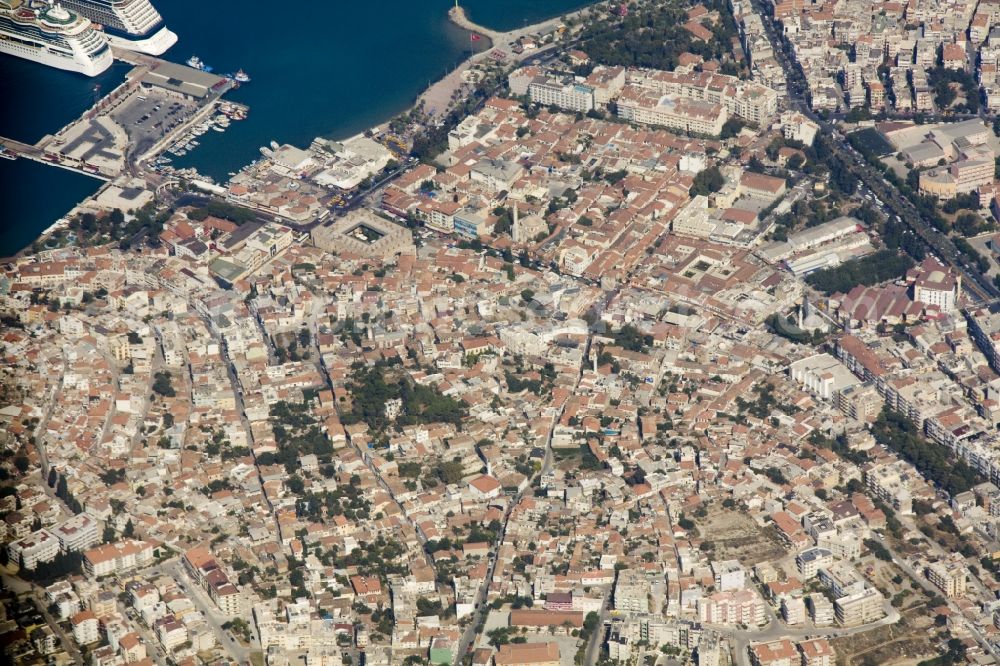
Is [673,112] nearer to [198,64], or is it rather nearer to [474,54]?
[474,54]

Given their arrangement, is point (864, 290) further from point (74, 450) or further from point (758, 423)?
point (74, 450)

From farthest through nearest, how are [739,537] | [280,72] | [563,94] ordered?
[280,72], [563,94], [739,537]

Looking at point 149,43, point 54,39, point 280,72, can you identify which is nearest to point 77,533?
point 280,72

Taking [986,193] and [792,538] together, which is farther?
[986,193]

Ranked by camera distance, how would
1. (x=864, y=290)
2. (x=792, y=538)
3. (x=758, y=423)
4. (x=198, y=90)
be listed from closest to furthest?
1. (x=792, y=538)
2. (x=758, y=423)
3. (x=864, y=290)
4. (x=198, y=90)

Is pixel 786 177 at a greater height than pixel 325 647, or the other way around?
pixel 786 177

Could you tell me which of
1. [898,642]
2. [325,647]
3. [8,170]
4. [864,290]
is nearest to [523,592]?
[325,647]

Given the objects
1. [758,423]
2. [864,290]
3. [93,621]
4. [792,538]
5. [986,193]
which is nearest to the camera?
[93,621]
